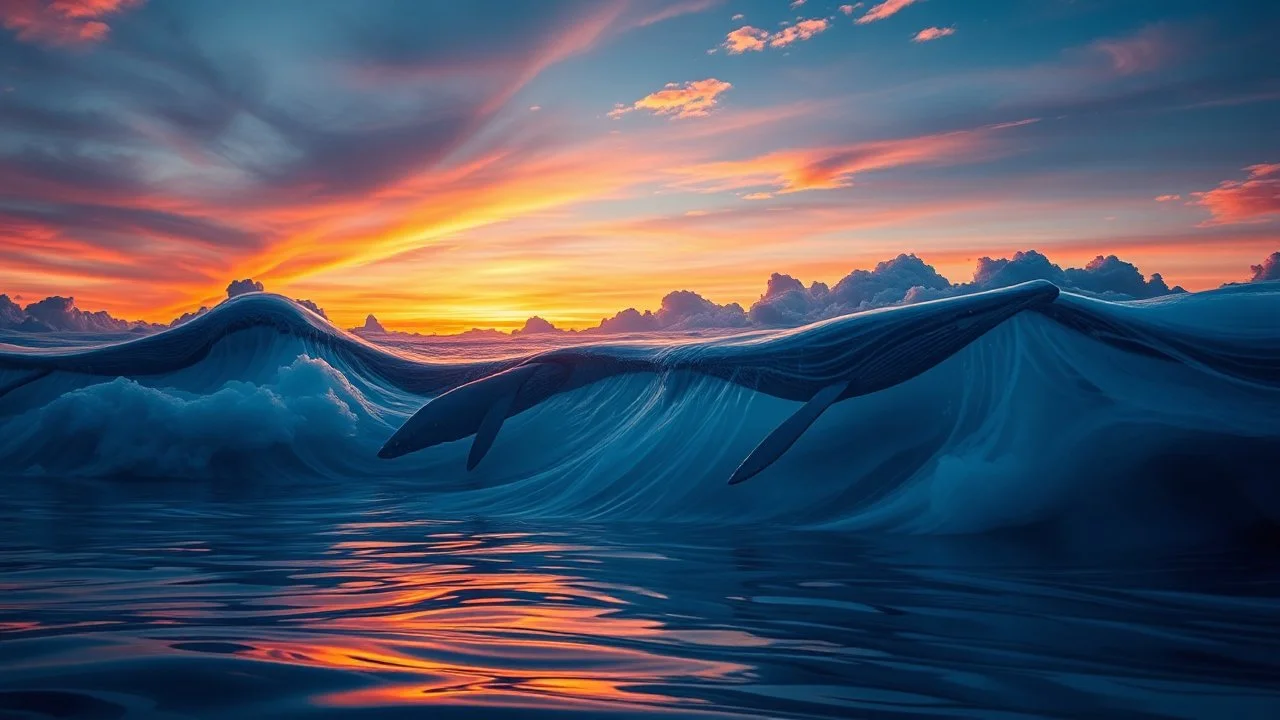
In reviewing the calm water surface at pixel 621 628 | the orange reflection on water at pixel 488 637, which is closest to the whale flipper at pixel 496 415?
the calm water surface at pixel 621 628

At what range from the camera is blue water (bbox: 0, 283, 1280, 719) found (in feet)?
10.7

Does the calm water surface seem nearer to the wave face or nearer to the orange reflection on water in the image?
the orange reflection on water

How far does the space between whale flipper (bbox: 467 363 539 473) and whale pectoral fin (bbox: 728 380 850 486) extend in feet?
15.4

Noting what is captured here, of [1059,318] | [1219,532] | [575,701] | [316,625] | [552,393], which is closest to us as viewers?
[575,701]

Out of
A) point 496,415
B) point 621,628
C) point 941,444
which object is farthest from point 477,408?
point 621,628

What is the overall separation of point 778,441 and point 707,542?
1.36 m

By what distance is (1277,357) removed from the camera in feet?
25.8

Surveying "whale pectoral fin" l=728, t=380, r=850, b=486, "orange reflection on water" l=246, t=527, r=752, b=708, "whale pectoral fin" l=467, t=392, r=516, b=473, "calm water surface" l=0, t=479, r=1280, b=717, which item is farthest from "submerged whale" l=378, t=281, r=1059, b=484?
"orange reflection on water" l=246, t=527, r=752, b=708

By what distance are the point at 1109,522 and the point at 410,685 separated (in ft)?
20.3

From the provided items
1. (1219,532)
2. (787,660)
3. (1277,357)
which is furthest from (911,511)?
(787,660)

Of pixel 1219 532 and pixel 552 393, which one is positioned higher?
pixel 552 393

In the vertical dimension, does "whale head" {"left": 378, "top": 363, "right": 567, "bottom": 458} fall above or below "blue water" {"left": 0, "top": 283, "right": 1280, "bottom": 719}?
above

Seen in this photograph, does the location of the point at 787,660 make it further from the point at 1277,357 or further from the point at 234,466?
the point at 234,466

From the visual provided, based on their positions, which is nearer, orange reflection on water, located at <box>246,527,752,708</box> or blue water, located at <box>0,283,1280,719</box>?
orange reflection on water, located at <box>246,527,752,708</box>
